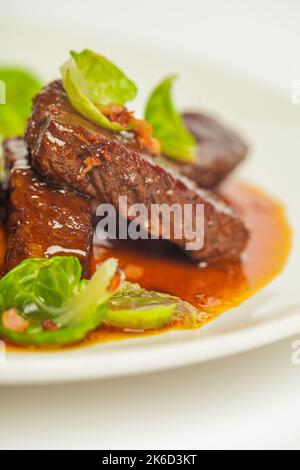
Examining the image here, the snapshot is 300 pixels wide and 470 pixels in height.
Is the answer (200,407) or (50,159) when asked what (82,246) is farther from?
(200,407)

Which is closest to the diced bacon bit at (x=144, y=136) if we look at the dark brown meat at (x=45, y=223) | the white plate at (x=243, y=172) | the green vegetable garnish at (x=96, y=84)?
the green vegetable garnish at (x=96, y=84)

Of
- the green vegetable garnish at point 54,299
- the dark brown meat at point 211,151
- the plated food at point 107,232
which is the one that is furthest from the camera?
the dark brown meat at point 211,151

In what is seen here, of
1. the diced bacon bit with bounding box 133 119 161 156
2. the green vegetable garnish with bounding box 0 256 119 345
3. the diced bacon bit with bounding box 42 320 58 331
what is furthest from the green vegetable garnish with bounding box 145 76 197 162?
the diced bacon bit with bounding box 42 320 58 331

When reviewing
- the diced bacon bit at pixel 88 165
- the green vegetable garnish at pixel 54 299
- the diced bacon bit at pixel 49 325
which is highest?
the diced bacon bit at pixel 88 165

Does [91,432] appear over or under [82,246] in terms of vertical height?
under

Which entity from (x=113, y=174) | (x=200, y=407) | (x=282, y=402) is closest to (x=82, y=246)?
(x=113, y=174)

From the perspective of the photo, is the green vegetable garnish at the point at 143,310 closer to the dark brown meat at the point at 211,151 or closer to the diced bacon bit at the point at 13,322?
the diced bacon bit at the point at 13,322
